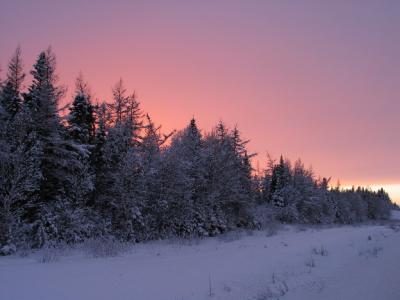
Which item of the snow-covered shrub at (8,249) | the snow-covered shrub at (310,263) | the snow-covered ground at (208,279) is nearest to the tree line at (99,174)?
the snow-covered shrub at (8,249)

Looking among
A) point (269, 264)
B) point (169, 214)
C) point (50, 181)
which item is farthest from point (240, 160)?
point (269, 264)

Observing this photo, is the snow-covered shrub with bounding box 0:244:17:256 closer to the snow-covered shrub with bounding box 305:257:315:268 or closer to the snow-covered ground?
the snow-covered ground

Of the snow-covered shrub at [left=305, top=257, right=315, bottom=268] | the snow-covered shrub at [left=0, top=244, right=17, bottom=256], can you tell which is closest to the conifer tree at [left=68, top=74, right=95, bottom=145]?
the snow-covered shrub at [left=0, top=244, right=17, bottom=256]

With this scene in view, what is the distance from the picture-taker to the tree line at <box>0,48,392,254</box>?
19.8m

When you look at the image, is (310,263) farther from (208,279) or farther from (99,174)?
(99,174)

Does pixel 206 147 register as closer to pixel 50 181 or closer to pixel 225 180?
pixel 225 180

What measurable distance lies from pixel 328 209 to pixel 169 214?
5874 cm

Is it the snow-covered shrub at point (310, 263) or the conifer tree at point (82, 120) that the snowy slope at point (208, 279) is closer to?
the snow-covered shrub at point (310, 263)

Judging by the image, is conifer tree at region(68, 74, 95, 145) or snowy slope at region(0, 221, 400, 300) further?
conifer tree at region(68, 74, 95, 145)

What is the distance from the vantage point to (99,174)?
27.4m

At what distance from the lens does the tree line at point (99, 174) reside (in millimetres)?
19766

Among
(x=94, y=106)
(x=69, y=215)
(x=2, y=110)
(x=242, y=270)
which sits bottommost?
(x=242, y=270)

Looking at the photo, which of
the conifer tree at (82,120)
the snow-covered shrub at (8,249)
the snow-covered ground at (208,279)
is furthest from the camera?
the conifer tree at (82,120)

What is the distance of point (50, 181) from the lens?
22.9m
